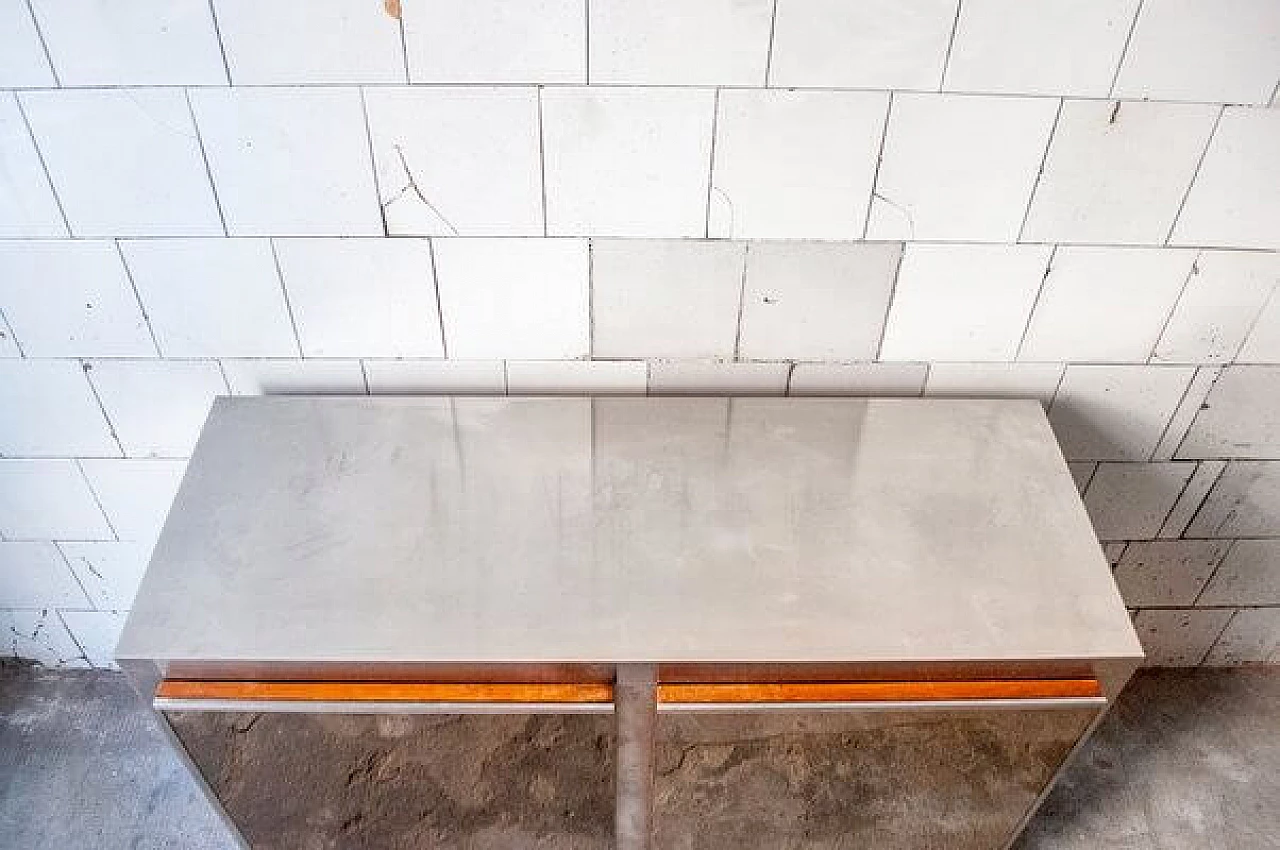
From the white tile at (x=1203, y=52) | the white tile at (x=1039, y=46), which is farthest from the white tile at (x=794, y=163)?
the white tile at (x=1203, y=52)

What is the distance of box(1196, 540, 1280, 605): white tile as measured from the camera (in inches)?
68.0

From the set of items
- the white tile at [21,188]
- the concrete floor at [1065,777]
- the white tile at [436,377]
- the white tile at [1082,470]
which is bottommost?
the concrete floor at [1065,777]

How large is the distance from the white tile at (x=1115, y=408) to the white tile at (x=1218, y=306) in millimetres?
42

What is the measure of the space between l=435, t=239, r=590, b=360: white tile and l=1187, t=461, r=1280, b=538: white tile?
1218 mm

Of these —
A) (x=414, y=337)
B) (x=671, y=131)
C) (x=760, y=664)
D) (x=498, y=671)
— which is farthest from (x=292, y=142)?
(x=760, y=664)

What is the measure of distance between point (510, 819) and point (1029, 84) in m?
1.20

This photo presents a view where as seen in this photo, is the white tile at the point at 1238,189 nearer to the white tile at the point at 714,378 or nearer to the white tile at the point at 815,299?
the white tile at the point at 815,299

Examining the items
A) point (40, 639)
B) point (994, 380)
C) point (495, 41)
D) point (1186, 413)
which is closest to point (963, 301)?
point (994, 380)

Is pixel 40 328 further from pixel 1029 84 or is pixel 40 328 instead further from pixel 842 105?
pixel 1029 84

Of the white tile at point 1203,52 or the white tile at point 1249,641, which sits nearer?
the white tile at point 1203,52

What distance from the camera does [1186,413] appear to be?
150 cm

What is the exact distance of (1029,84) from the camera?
115cm

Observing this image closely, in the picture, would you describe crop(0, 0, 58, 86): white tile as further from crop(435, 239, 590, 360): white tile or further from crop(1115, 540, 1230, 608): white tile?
crop(1115, 540, 1230, 608): white tile

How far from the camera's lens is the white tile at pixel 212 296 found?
126 centimetres
